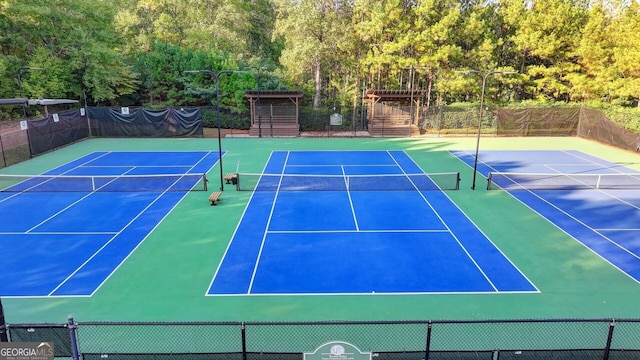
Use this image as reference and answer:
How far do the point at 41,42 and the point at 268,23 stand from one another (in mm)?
29576

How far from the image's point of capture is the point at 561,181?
21547mm

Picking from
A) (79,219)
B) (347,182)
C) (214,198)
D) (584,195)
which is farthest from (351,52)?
(79,219)

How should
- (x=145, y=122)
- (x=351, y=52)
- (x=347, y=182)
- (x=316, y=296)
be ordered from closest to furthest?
1. (x=316, y=296)
2. (x=347, y=182)
3. (x=145, y=122)
4. (x=351, y=52)

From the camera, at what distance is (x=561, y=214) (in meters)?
16.9

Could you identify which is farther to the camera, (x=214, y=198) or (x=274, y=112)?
(x=274, y=112)

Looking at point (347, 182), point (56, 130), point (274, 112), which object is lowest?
point (347, 182)

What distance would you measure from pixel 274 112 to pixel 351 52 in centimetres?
1034

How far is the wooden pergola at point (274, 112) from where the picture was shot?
1491 inches

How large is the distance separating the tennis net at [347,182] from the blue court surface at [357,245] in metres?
0.09

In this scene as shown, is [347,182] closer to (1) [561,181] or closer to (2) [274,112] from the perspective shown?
(1) [561,181]

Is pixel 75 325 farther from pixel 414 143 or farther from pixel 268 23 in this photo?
pixel 268 23

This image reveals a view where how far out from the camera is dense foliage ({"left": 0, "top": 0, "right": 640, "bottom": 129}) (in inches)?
1407

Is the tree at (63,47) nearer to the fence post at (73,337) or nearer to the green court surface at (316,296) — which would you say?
the green court surface at (316,296)

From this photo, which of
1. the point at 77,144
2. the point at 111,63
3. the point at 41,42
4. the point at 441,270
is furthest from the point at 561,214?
the point at 41,42
